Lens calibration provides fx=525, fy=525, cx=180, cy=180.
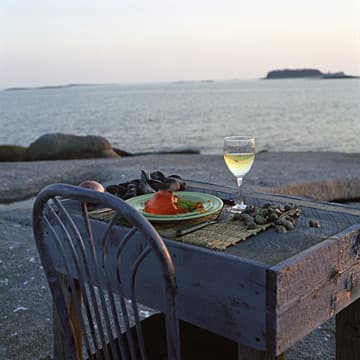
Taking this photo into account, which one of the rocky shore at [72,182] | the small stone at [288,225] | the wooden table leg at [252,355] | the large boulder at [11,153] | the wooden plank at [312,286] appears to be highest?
the small stone at [288,225]

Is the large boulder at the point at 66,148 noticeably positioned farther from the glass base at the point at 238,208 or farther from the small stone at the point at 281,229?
the small stone at the point at 281,229

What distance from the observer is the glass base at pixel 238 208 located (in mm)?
1724

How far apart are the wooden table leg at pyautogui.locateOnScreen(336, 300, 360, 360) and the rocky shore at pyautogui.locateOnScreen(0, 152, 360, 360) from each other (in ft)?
2.22

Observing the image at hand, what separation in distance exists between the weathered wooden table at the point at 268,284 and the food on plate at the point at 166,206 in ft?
0.45

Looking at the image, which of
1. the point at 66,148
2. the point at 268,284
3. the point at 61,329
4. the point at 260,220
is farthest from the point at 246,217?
the point at 66,148

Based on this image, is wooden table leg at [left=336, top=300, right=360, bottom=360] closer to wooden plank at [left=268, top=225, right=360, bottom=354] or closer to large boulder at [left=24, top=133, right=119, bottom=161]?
wooden plank at [left=268, top=225, right=360, bottom=354]

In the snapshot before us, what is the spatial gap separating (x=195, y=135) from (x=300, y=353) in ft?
85.6

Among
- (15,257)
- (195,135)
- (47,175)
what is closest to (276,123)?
(195,135)

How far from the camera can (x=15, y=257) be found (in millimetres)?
4426

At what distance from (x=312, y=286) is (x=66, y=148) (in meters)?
13.9

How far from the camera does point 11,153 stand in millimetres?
15812

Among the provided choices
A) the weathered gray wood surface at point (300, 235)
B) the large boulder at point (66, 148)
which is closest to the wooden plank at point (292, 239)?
the weathered gray wood surface at point (300, 235)

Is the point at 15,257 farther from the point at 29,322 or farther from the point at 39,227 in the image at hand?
the point at 39,227

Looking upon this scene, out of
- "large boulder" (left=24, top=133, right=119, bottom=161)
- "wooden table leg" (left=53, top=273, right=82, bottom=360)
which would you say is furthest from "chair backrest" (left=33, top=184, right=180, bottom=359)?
"large boulder" (left=24, top=133, right=119, bottom=161)
